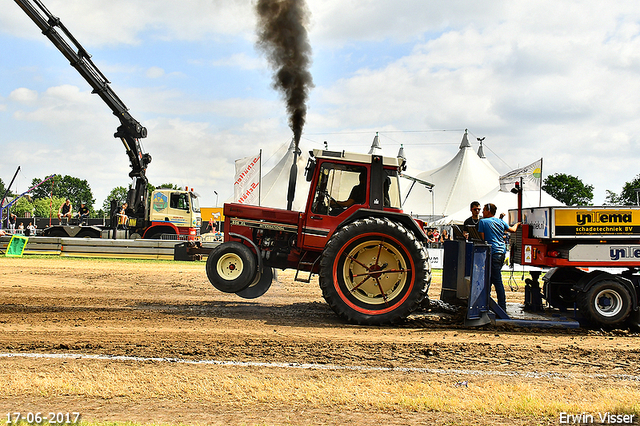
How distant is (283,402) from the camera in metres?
3.72

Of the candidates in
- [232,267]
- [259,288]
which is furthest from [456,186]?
[232,267]

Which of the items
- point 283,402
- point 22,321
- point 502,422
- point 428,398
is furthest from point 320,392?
point 22,321

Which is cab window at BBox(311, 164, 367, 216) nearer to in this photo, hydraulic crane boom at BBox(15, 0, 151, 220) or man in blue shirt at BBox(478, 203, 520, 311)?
man in blue shirt at BBox(478, 203, 520, 311)

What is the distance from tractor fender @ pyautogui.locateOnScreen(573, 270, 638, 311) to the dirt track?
469 millimetres

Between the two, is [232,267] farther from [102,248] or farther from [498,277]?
[102,248]

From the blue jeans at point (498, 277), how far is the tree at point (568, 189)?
207 feet

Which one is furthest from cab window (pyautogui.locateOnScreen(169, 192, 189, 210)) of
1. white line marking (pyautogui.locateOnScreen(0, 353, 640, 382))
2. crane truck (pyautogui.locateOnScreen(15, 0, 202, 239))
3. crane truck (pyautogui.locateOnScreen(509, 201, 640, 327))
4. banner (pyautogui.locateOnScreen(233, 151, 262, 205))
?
crane truck (pyautogui.locateOnScreen(509, 201, 640, 327))

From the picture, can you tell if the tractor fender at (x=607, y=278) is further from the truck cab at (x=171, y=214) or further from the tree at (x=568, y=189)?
the tree at (x=568, y=189)

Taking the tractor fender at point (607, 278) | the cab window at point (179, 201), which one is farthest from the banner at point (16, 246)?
the tractor fender at point (607, 278)

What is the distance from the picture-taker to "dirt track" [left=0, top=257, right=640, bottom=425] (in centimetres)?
355

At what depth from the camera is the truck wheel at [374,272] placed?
6387 mm

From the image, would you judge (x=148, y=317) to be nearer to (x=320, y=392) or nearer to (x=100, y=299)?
(x=100, y=299)

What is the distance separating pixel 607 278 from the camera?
20.9 feet

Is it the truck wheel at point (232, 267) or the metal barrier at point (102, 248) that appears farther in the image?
the metal barrier at point (102, 248)
